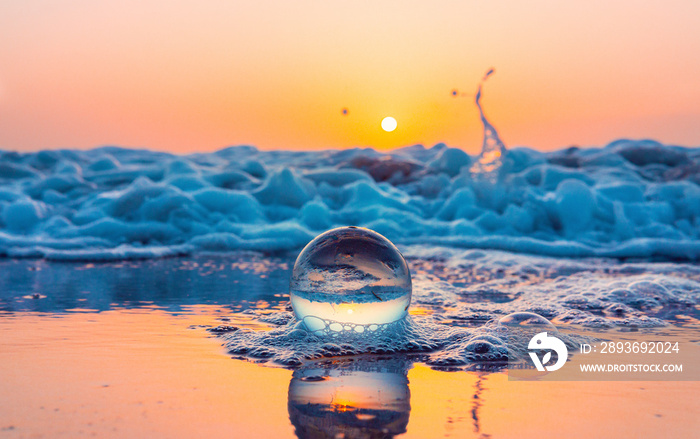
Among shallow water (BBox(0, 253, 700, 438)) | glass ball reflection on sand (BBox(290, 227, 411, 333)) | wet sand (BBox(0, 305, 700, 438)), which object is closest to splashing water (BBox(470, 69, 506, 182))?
shallow water (BBox(0, 253, 700, 438))

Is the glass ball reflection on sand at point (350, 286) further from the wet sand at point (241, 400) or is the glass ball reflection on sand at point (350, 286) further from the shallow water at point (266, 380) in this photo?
the wet sand at point (241, 400)

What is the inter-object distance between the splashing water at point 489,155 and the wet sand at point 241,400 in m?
9.42

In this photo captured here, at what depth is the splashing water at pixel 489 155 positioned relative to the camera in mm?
11875

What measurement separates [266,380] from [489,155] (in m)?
10.4

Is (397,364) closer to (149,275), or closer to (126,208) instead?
(149,275)

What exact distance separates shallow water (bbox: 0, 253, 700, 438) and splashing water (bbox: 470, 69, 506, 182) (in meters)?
6.99

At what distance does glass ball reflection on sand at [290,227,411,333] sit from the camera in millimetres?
3182

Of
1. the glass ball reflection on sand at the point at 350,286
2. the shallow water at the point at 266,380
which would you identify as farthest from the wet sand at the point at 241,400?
the glass ball reflection on sand at the point at 350,286

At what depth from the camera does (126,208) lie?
36.0 ft

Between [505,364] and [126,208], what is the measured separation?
9.24m

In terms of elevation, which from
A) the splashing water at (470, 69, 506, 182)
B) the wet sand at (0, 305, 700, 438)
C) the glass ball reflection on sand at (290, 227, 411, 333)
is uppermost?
the splashing water at (470, 69, 506, 182)

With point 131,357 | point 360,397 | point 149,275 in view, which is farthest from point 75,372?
point 149,275

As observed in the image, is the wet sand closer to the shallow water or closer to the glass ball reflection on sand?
the shallow water

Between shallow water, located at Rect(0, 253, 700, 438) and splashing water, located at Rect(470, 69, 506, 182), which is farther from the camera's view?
splashing water, located at Rect(470, 69, 506, 182)
